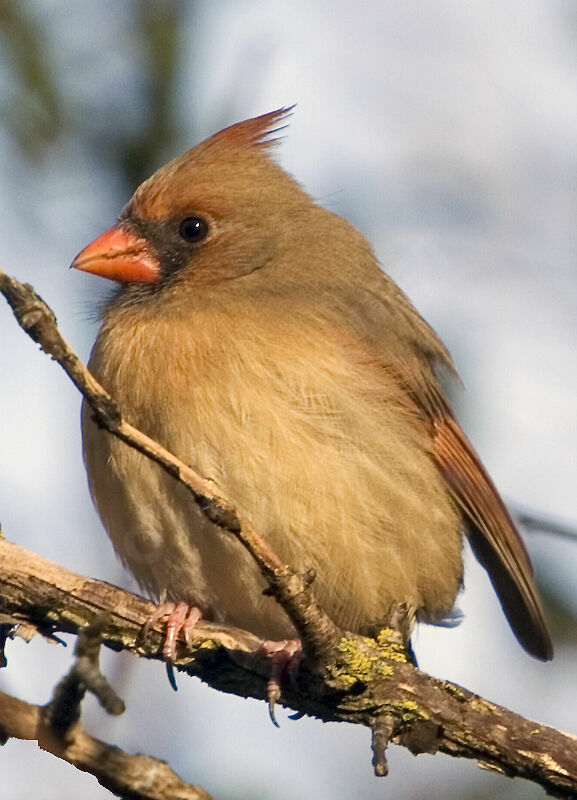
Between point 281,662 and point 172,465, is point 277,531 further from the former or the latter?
point 172,465

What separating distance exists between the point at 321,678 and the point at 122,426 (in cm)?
109

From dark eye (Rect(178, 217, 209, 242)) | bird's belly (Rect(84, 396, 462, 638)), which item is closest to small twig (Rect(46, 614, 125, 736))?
bird's belly (Rect(84, 396, 462, 638))

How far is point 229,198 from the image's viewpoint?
451 centimetres

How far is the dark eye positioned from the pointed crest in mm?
327

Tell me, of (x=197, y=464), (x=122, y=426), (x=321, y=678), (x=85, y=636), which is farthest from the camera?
(x=197, y=464)

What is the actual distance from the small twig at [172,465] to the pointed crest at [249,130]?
202 cm

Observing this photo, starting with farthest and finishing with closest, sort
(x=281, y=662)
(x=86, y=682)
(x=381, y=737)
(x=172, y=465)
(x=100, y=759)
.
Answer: (x=281, y=662)
(x=381, y=737)
(x=172, y=465)
(x=100, y=759)
(x=86, y=682)

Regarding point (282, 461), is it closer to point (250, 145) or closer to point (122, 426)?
point (122, 426)

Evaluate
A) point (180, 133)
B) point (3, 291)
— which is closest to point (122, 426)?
point (3, 291)

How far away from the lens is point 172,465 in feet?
8.95

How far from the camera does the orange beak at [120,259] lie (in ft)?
14.3

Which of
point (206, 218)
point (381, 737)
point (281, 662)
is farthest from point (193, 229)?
point (381, 737)

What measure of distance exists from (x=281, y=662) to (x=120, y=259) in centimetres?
160

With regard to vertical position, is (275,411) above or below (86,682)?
above
